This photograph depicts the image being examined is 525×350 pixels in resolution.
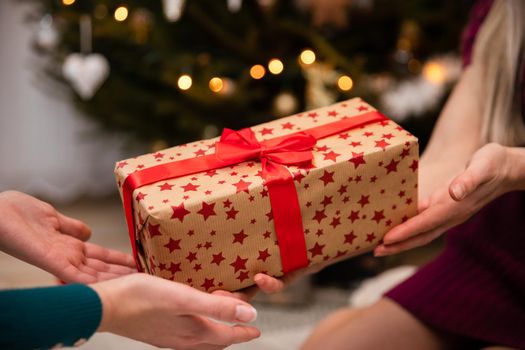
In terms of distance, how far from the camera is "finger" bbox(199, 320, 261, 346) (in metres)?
0.91

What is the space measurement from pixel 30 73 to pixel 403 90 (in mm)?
1589

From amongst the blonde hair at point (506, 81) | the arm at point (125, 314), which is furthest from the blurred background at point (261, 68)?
the arm at point (125, 314)

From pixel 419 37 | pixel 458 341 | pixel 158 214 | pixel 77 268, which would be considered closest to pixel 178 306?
pixel 158 214

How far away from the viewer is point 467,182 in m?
0.99

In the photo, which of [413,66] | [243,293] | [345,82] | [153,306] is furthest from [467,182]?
[413,66]

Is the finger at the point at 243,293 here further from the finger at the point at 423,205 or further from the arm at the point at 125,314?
the finger at the point at 423,205

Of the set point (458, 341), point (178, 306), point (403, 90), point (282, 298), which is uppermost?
point (178, 306)

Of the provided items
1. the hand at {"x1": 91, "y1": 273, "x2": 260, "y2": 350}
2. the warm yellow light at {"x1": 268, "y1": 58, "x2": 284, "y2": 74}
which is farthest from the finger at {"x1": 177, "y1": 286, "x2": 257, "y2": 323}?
the warm yellow light at {"x1": 268, "y1": 58, "x2": 284, "y2": 74}

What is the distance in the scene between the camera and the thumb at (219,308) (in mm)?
848

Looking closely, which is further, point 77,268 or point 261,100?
point 261,100

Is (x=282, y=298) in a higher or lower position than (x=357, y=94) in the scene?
lower

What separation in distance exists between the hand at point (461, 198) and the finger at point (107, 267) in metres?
0.45

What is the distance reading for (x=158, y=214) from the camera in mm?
900

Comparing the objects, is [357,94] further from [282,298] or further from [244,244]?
[244,244]
